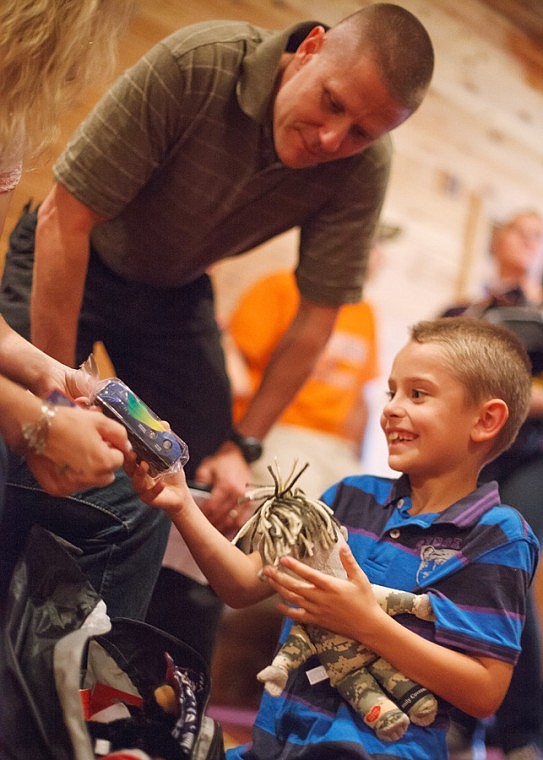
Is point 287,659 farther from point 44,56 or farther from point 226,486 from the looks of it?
point 44,56

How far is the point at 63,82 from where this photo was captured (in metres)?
0.89

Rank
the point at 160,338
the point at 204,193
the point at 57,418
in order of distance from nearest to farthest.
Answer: the point at 57,418 < the point at 204,193 < the point at 160,338

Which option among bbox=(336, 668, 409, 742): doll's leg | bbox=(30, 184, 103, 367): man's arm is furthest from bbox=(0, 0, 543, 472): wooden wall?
bbox=(336, 668, 409, 742): doll's leg

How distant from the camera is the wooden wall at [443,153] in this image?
1.29m

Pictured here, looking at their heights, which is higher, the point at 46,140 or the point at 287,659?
the point at 46,140

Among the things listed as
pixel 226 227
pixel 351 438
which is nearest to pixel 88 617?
pixel 226 227

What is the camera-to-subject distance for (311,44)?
3.95 ft

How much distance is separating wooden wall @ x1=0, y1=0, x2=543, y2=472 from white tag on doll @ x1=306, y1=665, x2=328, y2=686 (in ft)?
2.18

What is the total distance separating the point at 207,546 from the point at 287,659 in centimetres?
15

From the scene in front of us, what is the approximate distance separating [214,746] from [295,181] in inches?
34.8

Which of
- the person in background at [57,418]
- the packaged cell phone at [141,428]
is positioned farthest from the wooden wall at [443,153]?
the packaged cell phone at [141,428]

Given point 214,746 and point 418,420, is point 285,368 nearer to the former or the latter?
point 418,420

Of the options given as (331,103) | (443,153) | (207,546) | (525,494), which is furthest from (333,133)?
(443,153)

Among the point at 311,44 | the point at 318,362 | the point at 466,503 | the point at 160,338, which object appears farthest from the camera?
the point at 318,362
